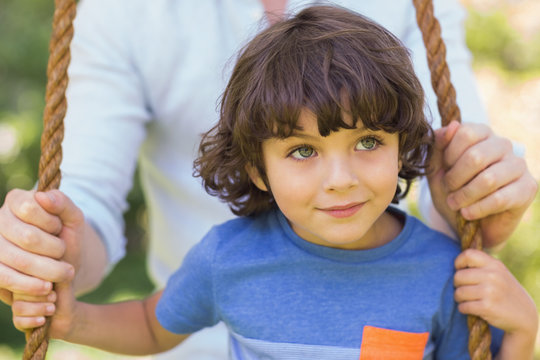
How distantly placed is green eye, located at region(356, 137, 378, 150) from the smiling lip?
77 millimetres

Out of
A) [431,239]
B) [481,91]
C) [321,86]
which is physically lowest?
[481,91]

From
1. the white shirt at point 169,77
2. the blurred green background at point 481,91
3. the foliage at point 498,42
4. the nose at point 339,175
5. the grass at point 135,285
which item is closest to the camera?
the nose at point 339,175

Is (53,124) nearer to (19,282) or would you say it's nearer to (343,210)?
(19,282)

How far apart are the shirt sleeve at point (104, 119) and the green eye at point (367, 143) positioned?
57cm

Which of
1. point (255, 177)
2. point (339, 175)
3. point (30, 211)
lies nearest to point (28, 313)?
point (30, 211)

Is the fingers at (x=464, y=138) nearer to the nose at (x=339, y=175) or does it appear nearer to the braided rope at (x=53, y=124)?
the nose at (x=339, y=175)

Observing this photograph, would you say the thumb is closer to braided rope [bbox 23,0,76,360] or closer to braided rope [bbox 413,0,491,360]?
braided rope [bbox 23,0,76,360]

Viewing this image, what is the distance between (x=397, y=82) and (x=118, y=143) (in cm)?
68

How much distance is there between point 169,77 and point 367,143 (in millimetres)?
690

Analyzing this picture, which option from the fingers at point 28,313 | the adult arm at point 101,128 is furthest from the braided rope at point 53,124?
the adult arm at point 101,128

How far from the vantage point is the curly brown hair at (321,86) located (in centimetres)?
92

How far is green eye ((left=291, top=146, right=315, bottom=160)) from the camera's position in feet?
3.10

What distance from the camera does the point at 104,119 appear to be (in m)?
1.42

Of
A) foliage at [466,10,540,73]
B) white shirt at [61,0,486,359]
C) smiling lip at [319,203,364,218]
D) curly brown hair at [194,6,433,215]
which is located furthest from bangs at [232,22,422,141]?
foliage at [466,10,540,73]
